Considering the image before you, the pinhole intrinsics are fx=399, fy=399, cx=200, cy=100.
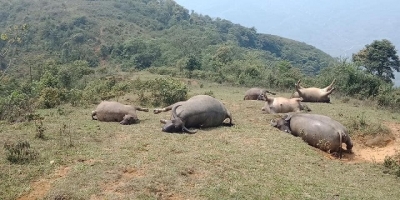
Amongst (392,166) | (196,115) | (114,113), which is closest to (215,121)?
(196,115)

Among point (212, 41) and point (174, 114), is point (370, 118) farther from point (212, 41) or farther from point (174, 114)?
point (212, 41)

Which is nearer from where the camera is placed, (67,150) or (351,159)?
(67,150)

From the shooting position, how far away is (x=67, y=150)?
10422mm

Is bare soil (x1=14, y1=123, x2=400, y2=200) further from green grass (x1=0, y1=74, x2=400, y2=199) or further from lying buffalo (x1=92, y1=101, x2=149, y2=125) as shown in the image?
lying buffalo (x1=92, y1=101, x2=149, y2=125)

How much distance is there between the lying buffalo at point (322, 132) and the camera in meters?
12.4

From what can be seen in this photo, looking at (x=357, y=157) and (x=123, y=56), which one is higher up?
(x=357, y=157)

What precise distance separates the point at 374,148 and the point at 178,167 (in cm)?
777

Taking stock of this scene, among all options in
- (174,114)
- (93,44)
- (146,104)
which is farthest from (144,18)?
(174,114)

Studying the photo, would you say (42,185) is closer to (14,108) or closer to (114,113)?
(114,113)

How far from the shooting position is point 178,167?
930 centimetres

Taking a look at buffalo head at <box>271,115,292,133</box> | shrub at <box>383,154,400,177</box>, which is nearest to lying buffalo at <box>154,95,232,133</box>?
buffalo head at <box>271,115,292,133</box>

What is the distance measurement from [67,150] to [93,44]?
209 feet

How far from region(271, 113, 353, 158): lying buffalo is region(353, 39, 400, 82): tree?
3352cm

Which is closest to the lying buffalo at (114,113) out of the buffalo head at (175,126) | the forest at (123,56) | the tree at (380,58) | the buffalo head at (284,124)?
the buffalo head at (175,126)
